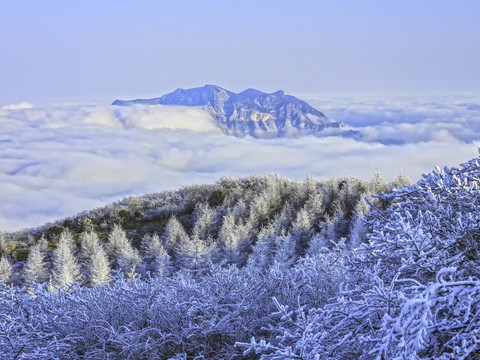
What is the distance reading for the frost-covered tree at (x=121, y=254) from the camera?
39.0m

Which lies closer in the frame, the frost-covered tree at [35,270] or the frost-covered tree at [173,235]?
the frost-covered tree at [35,270]

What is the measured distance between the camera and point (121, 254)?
40594 millimetres

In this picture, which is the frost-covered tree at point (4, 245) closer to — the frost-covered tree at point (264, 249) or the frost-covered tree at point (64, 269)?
the frost-covered tree at point (64, 269)

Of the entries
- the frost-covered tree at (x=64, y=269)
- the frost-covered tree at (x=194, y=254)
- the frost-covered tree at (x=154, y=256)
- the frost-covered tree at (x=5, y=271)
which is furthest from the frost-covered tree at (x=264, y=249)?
the frost-covered tree at (x=5, y=271)

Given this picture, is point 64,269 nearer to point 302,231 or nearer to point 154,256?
point 154,256

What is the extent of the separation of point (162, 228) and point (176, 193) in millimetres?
13766

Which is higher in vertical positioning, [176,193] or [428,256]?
[428,256]

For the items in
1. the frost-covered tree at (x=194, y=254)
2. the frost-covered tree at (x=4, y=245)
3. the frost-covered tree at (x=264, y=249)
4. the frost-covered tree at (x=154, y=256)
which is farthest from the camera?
the frost-covered tree at (x=4, y=245)

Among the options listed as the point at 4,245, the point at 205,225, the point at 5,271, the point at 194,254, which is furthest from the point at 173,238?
the point at 4,245

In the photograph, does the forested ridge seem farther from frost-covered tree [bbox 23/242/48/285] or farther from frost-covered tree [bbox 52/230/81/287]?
frost-covered tree [bbox 23/242/48/285]

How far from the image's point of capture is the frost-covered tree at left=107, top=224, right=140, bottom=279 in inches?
1534

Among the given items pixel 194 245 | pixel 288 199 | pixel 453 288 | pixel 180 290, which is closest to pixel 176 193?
pixel 288 199

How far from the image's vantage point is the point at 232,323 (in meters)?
6.30

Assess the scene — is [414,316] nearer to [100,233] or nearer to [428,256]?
[428,256]
